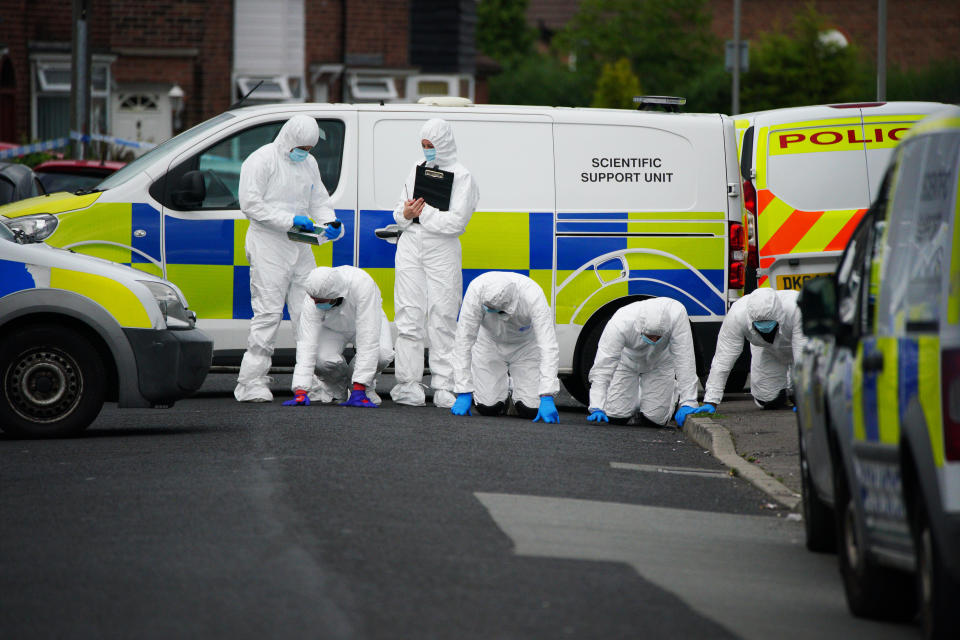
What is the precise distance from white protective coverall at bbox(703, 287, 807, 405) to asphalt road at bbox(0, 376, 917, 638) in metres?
1.84

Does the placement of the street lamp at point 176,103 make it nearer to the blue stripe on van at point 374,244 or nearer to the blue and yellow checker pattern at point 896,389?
the blue stripe on van at point 374,244

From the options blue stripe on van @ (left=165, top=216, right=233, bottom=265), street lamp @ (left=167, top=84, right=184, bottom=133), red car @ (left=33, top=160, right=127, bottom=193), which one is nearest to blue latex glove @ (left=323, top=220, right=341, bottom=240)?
blue stripe on van @ (left=165, top=216, right=233, bottom=265)

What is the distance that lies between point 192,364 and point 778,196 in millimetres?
5194

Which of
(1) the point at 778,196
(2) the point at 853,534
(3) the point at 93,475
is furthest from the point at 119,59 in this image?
(2) the point at 853,534

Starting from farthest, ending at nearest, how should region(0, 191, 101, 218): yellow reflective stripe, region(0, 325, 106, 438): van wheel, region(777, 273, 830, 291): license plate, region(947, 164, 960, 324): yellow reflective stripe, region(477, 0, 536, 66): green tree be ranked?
region(477, 0, 536, 66): green tree < region(777, 273, 830, 291): license plate < region(0, 191, 101, 218): yellow reflective stripe < region(0, 325, 106, 438): van wheel < region(947, 164, 960, 324): yellow reflective stripe

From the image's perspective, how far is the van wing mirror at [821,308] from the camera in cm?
581

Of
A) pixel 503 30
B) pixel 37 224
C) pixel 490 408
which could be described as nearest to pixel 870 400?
pixel 490 408

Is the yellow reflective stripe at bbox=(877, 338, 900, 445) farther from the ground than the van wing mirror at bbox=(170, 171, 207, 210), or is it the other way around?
the van wing mirror at bbox=(170, 171, 207, 210)

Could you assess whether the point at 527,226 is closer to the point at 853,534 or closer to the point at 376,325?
the point at 376,325

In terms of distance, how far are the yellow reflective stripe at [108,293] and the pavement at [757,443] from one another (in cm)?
361

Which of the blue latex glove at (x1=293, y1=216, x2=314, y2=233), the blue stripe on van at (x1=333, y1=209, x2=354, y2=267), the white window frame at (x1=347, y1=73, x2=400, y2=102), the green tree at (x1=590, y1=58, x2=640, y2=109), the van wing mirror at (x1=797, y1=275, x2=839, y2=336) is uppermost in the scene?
the green tree at (x1=590, y1=58, x2=640, y2=109)

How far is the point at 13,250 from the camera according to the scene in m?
10.3

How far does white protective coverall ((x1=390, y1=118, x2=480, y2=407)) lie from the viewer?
12.2 m

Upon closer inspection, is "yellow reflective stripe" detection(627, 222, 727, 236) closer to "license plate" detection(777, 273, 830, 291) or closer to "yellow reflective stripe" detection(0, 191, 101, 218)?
"license plate" detection(777, 273, 830, 291)
